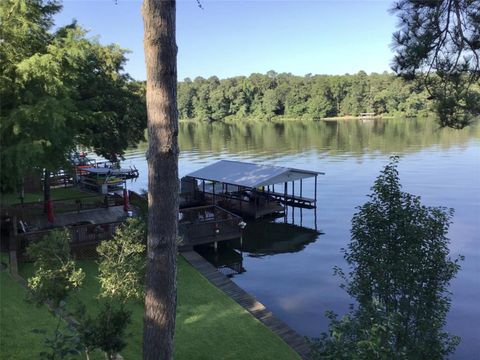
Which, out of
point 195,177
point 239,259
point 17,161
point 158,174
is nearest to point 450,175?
point 195,177

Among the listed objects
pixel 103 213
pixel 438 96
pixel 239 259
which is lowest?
pixel 239 259

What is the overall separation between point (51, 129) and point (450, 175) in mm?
37232

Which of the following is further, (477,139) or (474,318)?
(477,139)

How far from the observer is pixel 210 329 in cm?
1230

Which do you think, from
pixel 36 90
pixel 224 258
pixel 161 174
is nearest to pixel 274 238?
pixel 224 258

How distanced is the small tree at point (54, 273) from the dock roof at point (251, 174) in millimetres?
18687

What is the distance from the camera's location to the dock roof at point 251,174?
1182 inches

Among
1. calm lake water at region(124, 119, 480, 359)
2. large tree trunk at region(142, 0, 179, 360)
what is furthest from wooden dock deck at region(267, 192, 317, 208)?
large tree trunk at region(142, 0, 179, 360)

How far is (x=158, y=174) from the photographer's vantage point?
5449 millimetres

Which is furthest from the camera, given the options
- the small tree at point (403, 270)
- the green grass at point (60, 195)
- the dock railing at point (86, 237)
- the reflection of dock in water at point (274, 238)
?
the green grass at point (60, 195)

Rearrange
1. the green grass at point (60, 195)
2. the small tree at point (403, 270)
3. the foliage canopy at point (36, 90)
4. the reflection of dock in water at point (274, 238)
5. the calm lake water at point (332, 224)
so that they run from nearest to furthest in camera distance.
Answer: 1. the small tree at point (403, 270)
2. the foliage canopy at point (36, 90)
3. the calm lake water at point (332, 224)
4. the reflection of dock in water at point (274, 238)
5. the green grass at point (60, 195)

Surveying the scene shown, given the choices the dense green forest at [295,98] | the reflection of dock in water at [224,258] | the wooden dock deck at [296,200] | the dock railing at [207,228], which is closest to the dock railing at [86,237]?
the dock railing at [207,228]

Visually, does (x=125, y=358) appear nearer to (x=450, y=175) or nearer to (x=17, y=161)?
(x=17, y=161)

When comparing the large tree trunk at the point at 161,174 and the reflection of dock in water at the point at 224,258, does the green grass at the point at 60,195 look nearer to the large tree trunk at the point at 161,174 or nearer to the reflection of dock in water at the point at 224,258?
the reflection of dock in water at the point at 224,258
